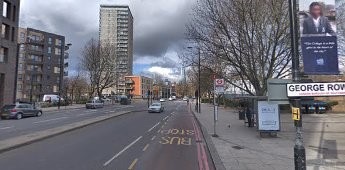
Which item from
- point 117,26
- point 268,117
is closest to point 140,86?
point 117,26

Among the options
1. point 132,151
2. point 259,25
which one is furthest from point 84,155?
point 259,25

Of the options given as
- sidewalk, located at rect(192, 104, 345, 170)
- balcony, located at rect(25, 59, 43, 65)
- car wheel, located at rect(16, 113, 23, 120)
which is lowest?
sidewalk, located at rect(192, 104, 345, 170)

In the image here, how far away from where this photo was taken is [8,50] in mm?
44875

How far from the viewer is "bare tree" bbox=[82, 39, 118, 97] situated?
7631 cm

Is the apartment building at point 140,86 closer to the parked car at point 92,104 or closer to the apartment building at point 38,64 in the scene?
the apartment building at point 38,64

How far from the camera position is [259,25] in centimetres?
2089

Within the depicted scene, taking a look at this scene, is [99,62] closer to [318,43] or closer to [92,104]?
[92,104]

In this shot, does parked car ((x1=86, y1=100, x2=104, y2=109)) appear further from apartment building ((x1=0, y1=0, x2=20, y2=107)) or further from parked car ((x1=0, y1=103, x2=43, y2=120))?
parked car ((x1=0, y1=103, x2=43, y2=120))

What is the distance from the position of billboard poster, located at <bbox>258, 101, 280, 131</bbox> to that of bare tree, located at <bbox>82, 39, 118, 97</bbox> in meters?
62.1

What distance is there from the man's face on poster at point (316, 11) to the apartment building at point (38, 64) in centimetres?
8978

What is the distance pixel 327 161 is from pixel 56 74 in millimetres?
99355

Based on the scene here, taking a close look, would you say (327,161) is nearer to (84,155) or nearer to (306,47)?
(306,47)

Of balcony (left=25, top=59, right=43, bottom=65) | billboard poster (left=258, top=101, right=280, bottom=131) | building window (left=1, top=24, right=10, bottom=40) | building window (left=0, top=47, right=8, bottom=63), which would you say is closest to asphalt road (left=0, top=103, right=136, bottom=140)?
billboard poster (left=258, top=101, right=280, bottom=131)

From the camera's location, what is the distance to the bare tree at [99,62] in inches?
3004
